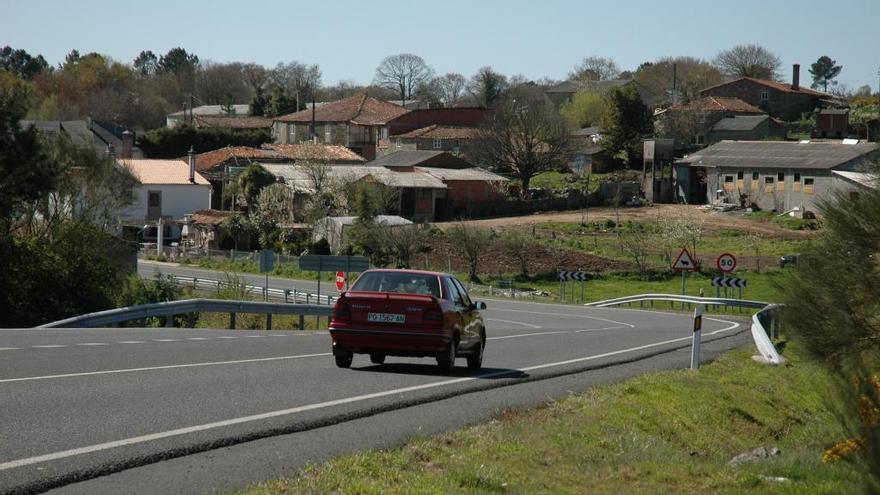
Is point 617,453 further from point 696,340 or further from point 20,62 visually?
point 20,62

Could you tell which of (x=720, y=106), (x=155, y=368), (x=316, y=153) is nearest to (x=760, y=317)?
(x=155, y=368)

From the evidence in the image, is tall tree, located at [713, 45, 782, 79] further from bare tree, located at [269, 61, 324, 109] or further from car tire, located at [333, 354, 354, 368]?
car tire, located at [333, 354, 354, 368]

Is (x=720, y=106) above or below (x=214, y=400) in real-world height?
above

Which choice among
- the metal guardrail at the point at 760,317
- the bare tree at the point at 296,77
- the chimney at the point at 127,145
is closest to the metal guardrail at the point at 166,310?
the metal guardrail at the point at 760,317

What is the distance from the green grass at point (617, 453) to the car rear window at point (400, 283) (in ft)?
9.23

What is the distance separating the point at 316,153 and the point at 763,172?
1296 inches

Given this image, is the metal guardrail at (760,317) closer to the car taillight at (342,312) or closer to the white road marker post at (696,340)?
the white road marker post at (696,340)

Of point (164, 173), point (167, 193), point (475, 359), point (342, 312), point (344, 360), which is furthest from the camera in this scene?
point (164, 173)

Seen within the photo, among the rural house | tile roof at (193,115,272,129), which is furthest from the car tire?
tile roof at (193,115,272,129)

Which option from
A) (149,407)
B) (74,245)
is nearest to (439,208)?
(74,245)

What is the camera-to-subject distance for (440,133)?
11994 cm

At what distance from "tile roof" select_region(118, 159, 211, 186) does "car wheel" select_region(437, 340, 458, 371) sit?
7033cm

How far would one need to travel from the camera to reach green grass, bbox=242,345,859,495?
9625 millimetres

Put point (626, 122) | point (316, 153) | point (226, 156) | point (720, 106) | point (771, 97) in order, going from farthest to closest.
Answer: point (771, 97) < point (720, 106) < point (626, 122) < point (226, 156) < point (316, 153)
